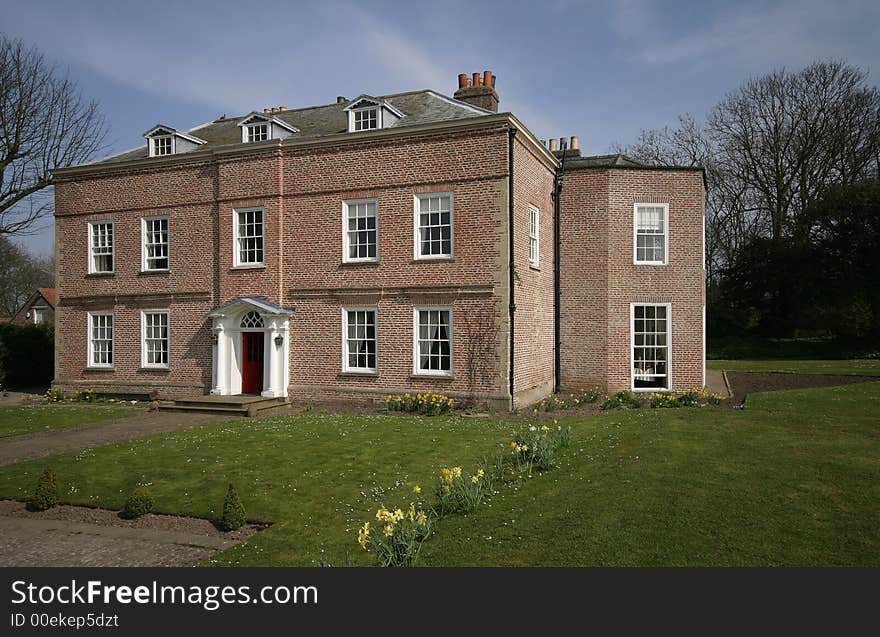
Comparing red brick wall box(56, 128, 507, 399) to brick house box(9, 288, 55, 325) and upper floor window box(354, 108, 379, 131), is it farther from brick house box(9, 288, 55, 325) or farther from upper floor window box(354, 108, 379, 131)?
brick house box(9, 288, 55, 325)

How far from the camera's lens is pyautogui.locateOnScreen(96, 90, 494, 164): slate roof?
20.7 m

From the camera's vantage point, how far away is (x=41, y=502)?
10.5 m

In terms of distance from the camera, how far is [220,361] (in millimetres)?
22125

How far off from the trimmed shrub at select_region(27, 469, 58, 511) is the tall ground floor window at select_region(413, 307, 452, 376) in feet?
35.5

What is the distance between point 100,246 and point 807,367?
31.2 meters

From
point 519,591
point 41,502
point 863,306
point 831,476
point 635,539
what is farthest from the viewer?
point 863,306

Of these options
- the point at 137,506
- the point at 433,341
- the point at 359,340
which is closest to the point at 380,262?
the point at 359,340

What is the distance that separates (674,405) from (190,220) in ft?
57.2

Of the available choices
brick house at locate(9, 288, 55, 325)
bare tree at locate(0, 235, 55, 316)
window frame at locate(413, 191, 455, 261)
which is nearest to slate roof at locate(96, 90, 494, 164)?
window frame at locate(413, 191, 455, 261)

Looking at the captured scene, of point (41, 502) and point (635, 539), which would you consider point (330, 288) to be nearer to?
point (41, 502)

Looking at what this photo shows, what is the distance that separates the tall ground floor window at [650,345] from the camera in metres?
22.0

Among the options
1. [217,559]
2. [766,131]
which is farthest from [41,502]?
[766,131]

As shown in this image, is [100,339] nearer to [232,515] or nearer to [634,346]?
[232,515]

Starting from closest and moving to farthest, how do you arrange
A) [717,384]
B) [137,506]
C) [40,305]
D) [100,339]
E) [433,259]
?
[137,506]
[433,259]
[717,384]
[100,339]
[40,305]
